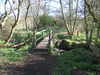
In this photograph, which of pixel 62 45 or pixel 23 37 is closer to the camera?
pixel 62 45

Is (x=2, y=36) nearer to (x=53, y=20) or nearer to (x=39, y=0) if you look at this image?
(x=39, y=0)

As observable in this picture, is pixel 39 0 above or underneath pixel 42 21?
above

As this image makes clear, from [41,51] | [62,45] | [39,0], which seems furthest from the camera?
[39,0]

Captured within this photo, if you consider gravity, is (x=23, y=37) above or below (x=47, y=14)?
below

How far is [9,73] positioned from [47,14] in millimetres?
31878

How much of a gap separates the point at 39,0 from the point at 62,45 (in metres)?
11.0

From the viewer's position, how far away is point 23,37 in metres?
25.0

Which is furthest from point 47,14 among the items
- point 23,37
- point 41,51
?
point 41,51

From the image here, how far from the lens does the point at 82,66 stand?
28.2 ft

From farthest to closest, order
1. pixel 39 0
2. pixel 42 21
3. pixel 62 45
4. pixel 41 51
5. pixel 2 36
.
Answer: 1. pixel 42 21
2. pixel 39 0
3. pixel 2 36
4. pixel 62 45
5. pixel 41 51

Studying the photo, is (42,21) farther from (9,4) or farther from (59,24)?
(9,4)

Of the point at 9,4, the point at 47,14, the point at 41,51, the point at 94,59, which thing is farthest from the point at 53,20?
the point at 94,59

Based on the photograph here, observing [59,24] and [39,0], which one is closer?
[39,0]

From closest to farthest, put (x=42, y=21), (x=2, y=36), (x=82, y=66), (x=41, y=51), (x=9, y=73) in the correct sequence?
(x=9, y=73)
(x=82, y=66)
(x=41, y=51)
(x=2, y=36)
(x=42, y=21)
